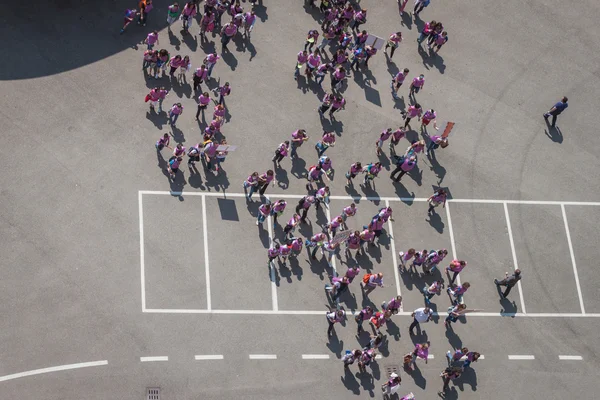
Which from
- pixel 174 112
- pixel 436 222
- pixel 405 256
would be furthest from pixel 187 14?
pixel 405 256

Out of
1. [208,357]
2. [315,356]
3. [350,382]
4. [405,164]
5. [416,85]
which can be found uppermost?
[416,85]

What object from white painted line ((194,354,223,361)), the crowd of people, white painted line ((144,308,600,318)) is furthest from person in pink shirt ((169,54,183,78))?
white painted line ((194,354,223,361))

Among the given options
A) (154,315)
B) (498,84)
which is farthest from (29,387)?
(498,84)

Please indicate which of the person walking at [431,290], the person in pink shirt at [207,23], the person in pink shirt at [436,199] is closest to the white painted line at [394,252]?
the person walking at [431,290]

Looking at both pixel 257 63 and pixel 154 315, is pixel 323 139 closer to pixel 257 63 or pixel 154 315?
pixel 257 63

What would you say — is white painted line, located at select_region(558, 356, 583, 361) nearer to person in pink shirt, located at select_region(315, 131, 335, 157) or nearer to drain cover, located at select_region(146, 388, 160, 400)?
person in pink shirt, located at select_region(315, 131, 335, 157)

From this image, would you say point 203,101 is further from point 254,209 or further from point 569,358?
point 569,358
